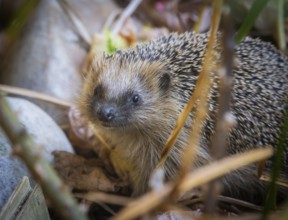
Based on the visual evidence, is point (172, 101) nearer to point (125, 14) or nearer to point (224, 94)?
point (224, 94)

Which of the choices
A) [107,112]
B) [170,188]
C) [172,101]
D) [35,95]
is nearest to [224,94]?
[170,188]

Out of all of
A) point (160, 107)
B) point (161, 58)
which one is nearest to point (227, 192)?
point (160, 107)

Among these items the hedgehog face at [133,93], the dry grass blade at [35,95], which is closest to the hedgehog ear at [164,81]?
the hedgehog face at [133,93]

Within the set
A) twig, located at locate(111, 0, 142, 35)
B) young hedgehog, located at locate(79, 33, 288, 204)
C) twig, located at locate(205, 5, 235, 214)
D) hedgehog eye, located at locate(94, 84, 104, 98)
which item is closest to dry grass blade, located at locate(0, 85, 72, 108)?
young hedgehog, located at locate(79, 33, 288, 204)

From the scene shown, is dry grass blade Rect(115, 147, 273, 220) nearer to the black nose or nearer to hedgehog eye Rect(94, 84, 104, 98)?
the black nose

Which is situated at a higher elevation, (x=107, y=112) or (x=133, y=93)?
(x=133, y=93)

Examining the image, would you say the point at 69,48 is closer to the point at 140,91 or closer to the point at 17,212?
the point at 140,91

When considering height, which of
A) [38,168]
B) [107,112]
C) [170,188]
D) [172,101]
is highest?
[172,101]
